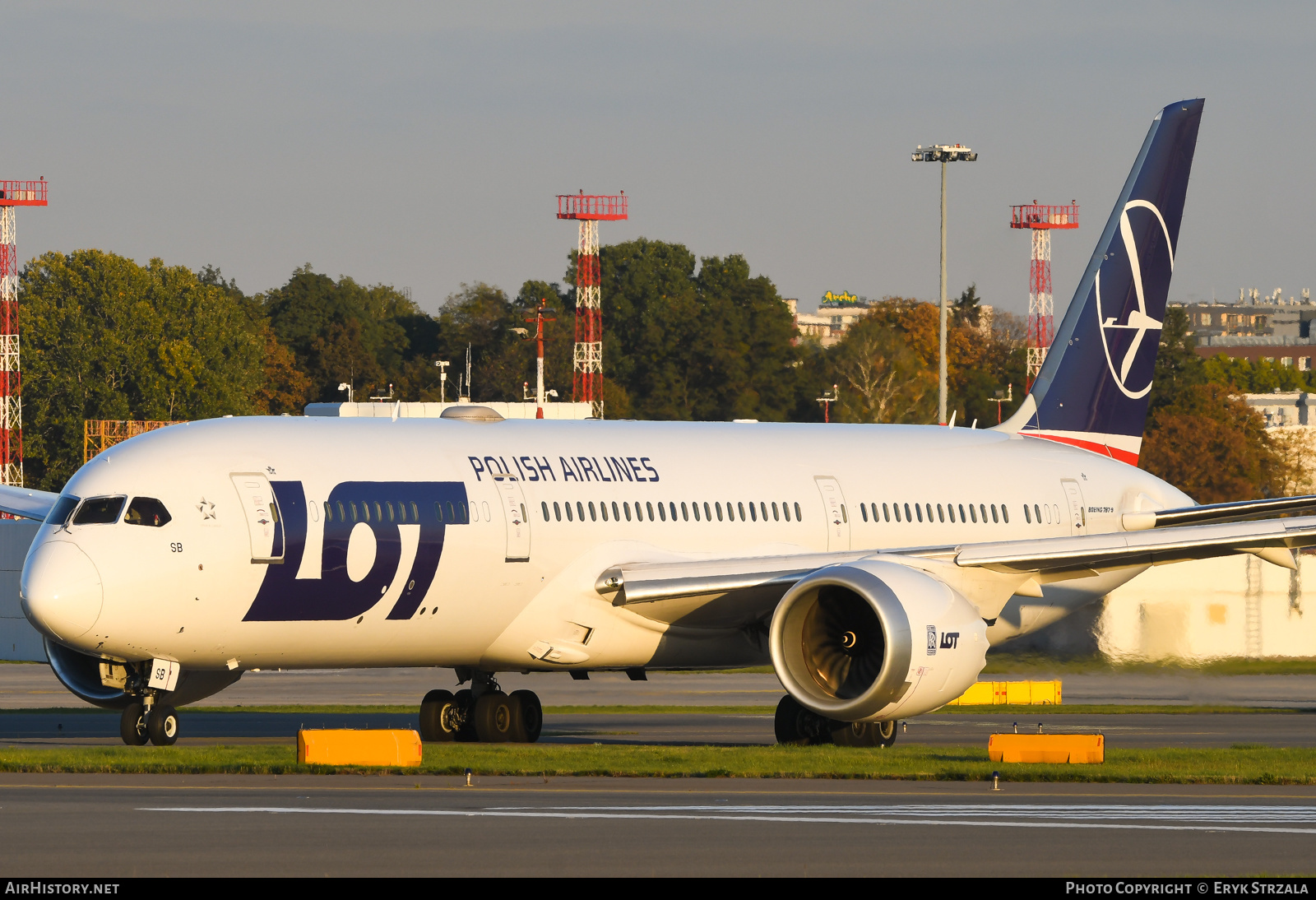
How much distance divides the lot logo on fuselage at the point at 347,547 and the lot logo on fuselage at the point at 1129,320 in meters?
14.0

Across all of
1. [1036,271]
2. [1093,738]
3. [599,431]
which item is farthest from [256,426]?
[1036,271]

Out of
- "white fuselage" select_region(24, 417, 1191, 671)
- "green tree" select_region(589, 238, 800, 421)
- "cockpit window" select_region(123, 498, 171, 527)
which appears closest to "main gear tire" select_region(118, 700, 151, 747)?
"white fuselage" select_region(24, 417, 1191, 671)

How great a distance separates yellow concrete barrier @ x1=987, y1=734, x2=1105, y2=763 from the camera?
23.2 m

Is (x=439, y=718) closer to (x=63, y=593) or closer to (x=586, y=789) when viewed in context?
(x=63, y=593)

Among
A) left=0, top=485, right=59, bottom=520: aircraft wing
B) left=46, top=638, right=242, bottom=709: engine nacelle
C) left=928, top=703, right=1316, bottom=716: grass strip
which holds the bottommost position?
left=928, top=703, right=1316, bottom=716: grass strip

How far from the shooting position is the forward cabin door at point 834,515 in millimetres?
30172

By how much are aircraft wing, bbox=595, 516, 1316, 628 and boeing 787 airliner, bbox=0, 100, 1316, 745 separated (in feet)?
0.15

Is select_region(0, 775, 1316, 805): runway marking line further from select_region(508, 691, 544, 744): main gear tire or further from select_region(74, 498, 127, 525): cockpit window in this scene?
select_region(508, 691, 544, 744): main gear tire

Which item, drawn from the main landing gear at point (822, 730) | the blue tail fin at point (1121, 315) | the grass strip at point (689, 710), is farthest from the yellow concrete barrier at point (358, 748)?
the blue tail fin at point (1121, 315)

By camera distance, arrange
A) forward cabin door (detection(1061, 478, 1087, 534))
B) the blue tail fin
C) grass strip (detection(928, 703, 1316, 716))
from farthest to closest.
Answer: grass strip (detection(928, 703, 1316, 716)) < the blue tail fin < forward cabin door (detection(1061, 478, 1087, 534))

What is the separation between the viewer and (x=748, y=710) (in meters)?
38.4

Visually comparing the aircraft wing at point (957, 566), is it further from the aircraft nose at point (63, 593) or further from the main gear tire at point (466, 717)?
the aircraft nose at point (63, 593)

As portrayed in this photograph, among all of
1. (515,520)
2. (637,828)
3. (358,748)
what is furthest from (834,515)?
(637,828)
